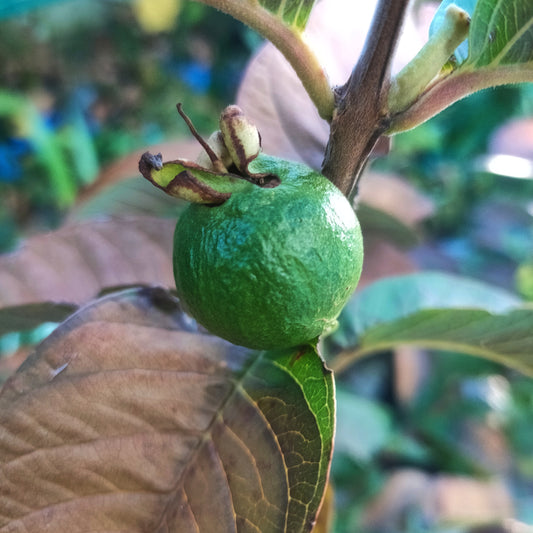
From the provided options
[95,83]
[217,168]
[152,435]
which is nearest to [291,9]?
[217,168]

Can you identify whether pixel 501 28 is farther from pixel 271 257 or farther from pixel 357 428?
pixel 357 428

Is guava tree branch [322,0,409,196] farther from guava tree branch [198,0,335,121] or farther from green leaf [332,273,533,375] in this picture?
green leaf [332,273,533,375]

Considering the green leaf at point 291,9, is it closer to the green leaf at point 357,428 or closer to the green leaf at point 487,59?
the green leaf at point 487,59

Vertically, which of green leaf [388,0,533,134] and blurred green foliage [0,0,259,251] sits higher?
green leaf [388,0,533,134]

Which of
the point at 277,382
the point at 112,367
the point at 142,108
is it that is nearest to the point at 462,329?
the point at 277,382

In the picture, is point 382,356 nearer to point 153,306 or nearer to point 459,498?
point 459,498

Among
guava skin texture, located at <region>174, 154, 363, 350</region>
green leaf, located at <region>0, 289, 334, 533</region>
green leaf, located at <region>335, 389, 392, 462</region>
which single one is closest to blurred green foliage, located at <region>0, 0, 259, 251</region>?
green leaf, located at <region>335, 389, 392, 462</region>
